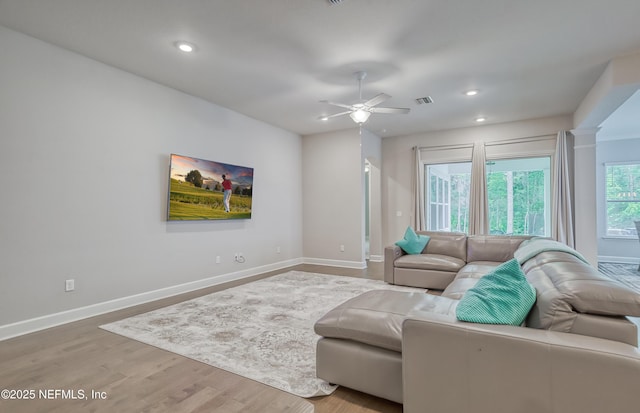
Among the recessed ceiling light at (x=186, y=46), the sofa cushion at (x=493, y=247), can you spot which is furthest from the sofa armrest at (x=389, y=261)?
the recessed ceiling light at (x=186, y=46)

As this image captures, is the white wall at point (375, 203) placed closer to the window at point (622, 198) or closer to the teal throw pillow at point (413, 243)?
the teal throw pillow at point (413, 243)

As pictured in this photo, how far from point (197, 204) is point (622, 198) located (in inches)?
365

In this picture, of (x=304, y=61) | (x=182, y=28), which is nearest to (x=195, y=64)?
(x=182, y=28)

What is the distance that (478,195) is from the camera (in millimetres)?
6379

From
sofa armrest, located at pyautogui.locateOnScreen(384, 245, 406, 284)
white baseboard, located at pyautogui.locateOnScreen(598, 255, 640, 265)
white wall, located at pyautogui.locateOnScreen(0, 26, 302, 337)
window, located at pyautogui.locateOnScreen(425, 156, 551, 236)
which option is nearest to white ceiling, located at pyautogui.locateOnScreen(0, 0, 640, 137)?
white wall, located at pyautogui.locateOnScreen(0, 26, 302, 337)

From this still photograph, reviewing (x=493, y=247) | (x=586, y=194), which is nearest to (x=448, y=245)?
(x=493, y=247)

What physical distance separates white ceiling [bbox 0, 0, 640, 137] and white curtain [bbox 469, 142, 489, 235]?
1.67 m

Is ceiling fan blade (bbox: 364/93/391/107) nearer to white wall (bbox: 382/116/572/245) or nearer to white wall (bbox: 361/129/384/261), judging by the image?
white wall (bbox: 361/129/384/261)

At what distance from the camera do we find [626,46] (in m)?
3.33

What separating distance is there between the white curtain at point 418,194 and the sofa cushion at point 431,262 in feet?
6.29

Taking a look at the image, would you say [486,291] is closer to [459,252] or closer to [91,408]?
[91,408]

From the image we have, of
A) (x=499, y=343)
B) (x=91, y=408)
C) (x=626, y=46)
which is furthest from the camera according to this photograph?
(x=626, y=46)

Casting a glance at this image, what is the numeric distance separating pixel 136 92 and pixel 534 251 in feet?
16.2

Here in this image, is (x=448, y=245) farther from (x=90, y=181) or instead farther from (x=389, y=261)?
(x=90, y=181)
